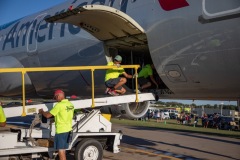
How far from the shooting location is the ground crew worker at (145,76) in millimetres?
8359

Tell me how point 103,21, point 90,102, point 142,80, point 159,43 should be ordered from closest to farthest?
point 159,43
point 103,21
point 90,102
point 142,80

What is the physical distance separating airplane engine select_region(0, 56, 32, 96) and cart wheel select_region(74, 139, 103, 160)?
446 cm

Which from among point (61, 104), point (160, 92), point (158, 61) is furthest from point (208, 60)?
point (61, 104)

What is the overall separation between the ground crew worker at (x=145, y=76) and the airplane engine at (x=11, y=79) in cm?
481

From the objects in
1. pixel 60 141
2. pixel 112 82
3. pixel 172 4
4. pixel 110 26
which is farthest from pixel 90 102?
pixel 172 4

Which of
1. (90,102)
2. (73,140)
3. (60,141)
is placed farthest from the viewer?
(90,102)

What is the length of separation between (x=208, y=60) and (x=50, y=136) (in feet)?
14.0

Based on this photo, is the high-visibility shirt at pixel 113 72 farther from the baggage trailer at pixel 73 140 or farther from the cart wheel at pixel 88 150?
the cart wheel at pixel 88 150

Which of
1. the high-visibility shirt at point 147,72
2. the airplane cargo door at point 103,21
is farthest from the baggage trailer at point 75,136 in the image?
the airplane cargo door at point 103,21

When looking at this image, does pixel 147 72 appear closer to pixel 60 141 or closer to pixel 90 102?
pixel 90 102

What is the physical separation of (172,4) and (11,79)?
7607 mm

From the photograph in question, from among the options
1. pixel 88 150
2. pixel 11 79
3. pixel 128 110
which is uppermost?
pixel 11 79

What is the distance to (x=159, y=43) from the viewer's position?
695 cm

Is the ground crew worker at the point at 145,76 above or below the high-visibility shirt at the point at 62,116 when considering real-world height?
above
